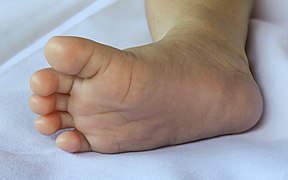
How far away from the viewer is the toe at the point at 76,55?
2.00ft

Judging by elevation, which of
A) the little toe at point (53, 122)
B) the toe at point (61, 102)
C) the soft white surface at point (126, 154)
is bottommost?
the soft white surface at point (126, 154)

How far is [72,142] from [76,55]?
13cm

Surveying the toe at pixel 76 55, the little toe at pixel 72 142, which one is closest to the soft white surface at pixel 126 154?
the little toe at pixel 72 142

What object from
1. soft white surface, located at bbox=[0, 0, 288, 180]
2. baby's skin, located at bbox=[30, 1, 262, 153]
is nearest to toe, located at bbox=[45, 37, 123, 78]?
baby's skin, located at bbox=[30, 1, 262, 153]

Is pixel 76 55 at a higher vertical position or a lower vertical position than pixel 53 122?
higher

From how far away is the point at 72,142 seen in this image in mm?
686

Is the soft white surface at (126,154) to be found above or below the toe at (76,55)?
below

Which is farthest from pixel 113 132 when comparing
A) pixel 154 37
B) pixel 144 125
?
pixel 154 37

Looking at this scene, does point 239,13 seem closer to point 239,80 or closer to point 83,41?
point 239,80

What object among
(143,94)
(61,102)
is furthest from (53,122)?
(143,94)

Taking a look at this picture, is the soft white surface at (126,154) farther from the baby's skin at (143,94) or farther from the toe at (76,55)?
the toe at (76,55)

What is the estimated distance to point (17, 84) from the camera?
86 centimetres

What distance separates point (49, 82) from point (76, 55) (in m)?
0.06

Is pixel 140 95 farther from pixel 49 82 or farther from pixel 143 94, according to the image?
pixel 49 82
